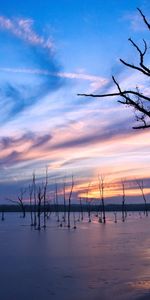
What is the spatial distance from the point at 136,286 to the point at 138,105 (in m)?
4.41

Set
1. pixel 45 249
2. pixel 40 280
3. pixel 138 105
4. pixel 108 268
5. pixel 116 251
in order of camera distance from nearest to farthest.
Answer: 1. pixel 138 105
2. pixel 40 280
3. pixel 108 268
4. pixel 116 251
5. pixel 45 249

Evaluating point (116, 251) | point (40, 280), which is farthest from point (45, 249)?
point (40, 280)

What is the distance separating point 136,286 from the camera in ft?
32.7

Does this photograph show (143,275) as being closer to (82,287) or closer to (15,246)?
(82,287)

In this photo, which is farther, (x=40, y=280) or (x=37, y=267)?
(x=37, y=267)

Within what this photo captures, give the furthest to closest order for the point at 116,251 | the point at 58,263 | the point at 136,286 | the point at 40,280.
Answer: the point at 116,251
the point at 58,263
the point at 40,280
the point at 136,286

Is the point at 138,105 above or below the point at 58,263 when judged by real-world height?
above

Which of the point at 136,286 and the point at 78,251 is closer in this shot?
the point at 136,286

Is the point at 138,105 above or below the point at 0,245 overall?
above

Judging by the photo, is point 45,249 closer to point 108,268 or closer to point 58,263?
point 58,263

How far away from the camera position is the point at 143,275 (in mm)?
11383

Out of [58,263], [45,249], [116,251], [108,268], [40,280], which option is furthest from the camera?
[45,249]

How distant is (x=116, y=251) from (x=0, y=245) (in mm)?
5062

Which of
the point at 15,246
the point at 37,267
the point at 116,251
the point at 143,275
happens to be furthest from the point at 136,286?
the point at 15,246
